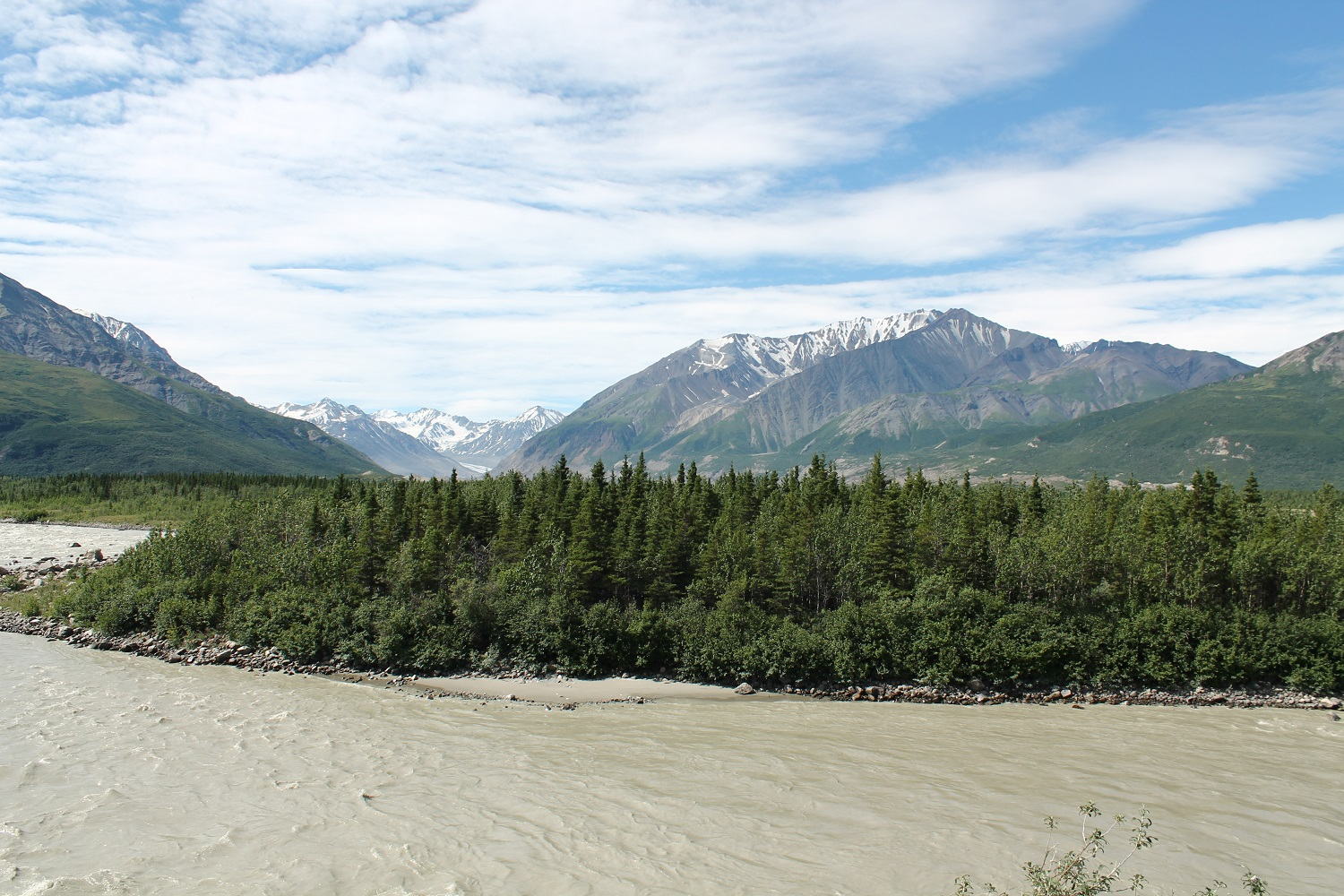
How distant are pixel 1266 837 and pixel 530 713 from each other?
135 feet

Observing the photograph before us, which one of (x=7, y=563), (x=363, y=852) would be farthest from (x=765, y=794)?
(x=7, y=563)

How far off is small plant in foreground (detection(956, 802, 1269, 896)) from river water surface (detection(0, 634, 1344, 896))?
3.59 feet

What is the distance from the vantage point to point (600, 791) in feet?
119

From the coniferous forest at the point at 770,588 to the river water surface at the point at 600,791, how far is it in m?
7.28

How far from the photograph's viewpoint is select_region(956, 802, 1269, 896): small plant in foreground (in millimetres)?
16391

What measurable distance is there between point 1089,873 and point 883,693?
32961 mm

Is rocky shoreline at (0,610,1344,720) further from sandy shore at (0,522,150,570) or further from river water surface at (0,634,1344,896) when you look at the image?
sandy shore at (0,522,150,570)

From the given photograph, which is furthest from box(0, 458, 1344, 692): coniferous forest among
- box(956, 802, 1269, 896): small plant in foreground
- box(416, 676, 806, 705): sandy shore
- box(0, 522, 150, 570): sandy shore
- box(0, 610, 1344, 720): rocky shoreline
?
box(0, 522, 150, 570): sandy shore

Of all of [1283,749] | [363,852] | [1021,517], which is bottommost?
[1283,749]

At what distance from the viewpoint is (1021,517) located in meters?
90.6

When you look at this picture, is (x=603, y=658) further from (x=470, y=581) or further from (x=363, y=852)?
(x=363, y=852)

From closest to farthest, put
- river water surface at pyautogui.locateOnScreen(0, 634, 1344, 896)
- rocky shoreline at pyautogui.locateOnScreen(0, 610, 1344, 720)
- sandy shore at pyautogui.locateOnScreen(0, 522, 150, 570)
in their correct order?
river water surface at pyautogui.locateOnScreen(0, 634, 1344, 896) < rocky shoreline at pyautogui.locateOnScreen(0, 610, 1344, 720) < sandy shore at pyautogui.locateOnScreen(0, 522, 150, 570)

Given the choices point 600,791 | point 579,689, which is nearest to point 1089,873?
point 600,791

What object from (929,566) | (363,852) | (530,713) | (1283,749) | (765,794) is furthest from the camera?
(929,566)
